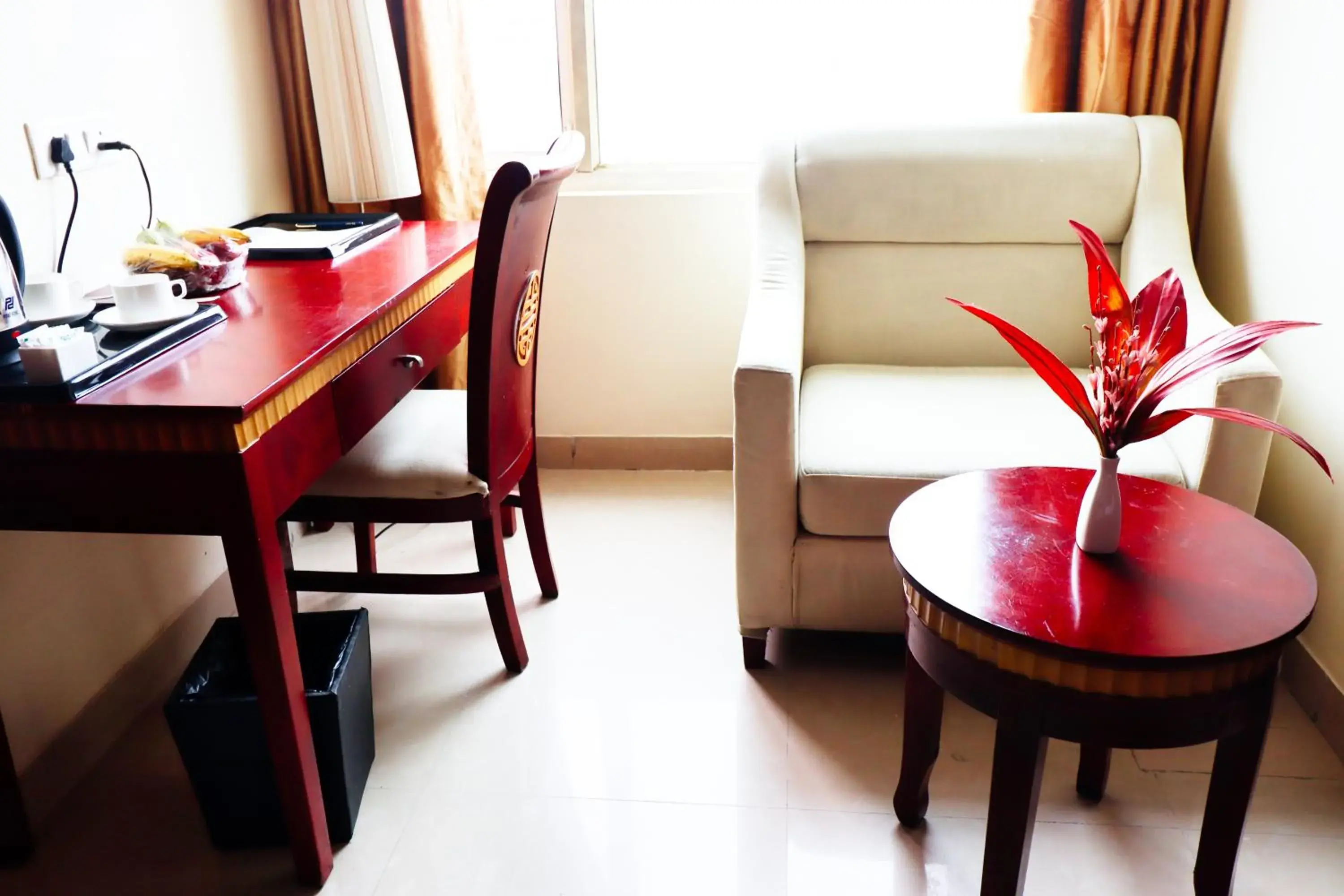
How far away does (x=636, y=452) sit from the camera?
9.00 feet

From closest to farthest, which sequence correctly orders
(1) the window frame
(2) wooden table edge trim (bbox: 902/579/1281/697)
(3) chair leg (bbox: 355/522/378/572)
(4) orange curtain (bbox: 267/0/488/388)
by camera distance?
(2) wooden table edge trim (bbox: 902/579/1281/697)
(3) chair leg (bbox: 355/522/378/572)
(4) orange curtain (bbox: 267/0/488/388)
(1) the window frame

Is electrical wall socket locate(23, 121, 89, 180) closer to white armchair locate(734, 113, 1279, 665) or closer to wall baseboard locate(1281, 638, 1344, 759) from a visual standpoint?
white armchair locate(734, 113, 1279, 665)

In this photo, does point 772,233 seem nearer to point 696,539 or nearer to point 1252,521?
point 696,539

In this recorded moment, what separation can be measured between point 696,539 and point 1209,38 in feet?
4.94

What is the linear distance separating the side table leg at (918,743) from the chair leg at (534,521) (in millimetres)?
848

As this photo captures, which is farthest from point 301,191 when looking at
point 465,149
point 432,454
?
point 432,454

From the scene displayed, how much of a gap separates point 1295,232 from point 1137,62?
0.57m

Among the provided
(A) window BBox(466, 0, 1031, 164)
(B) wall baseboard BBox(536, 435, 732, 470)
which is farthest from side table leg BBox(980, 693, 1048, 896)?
(B) wall baseboard BBox(536, 435, 732, 470)

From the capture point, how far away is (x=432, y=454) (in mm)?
1646

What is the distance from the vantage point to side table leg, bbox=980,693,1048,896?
Answer: 3.59 feet

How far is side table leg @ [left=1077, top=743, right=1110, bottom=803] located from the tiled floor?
22 mm

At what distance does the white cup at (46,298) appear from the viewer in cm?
137

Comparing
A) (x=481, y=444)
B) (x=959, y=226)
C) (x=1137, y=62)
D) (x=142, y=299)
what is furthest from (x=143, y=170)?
(x=1137, y=62)

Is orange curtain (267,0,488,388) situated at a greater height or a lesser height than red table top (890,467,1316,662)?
greater
